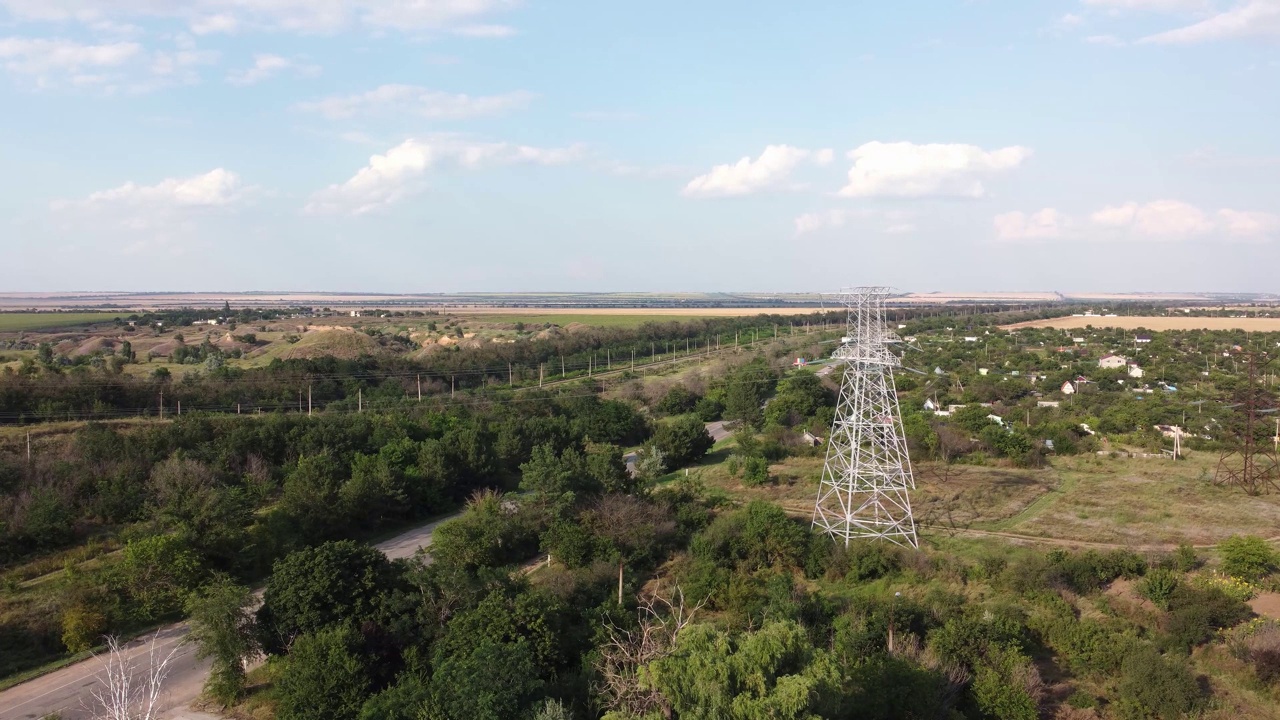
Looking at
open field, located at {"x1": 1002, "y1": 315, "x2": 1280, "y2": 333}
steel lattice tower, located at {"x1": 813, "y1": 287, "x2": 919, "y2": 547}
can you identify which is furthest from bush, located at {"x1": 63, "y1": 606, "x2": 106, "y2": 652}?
open field, located at {"x1": 1002, "y1": 315, "x2": 1280, "y2": 333}

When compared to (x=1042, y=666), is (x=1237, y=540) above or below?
above

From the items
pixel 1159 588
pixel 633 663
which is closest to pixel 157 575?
pixel 633 663

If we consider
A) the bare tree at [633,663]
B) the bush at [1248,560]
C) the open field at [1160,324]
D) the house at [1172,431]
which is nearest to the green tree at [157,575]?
the bare tree at [633,663]

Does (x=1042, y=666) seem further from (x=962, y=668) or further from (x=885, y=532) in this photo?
(x=885, y=532)

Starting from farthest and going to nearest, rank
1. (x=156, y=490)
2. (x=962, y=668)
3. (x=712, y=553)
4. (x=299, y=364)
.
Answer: (x=299, y=364) → (x=156, y=490) → (x=712, y=553) → (x=962, y=668)

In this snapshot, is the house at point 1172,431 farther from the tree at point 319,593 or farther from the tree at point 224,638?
the tree at point 224,638

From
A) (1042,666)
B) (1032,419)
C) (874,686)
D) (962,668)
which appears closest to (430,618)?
(874,686)

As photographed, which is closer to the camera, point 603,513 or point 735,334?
point 603,513

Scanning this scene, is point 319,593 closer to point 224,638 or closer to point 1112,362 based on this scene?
point 224,638
